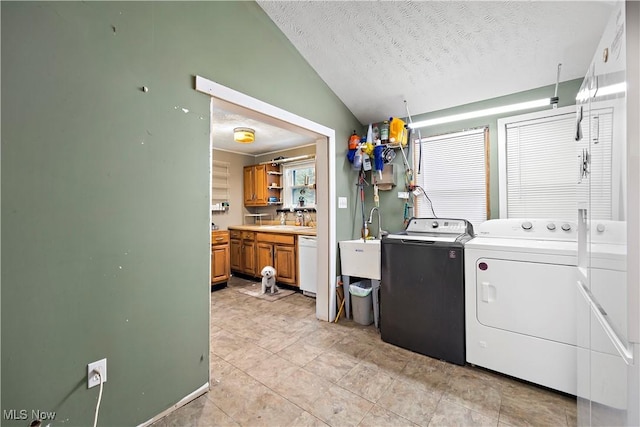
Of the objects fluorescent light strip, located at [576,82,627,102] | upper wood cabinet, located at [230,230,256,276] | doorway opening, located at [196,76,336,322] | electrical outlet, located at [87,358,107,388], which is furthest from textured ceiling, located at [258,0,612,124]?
upper wood cabinet, located at [230,230,256,276]

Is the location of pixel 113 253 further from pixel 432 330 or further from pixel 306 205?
pixel 306 205

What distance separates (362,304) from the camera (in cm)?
282

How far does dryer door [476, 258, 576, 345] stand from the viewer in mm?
1679

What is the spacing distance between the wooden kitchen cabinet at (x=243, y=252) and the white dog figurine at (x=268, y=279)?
0.63 meters

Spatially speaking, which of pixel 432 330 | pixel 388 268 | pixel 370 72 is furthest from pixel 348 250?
pixel 370 72

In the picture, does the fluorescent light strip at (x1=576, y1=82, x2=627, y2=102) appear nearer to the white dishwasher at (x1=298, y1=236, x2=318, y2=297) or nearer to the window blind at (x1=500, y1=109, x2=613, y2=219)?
the window blind at (x1=500, y1=109, x2=613, y2=219)

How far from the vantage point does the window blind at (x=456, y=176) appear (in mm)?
2650

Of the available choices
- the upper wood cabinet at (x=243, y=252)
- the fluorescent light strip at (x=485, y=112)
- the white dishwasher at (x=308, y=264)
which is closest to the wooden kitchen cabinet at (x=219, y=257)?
the upper wood cabinet at (x=243, y=252)

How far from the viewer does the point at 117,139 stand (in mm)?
1364

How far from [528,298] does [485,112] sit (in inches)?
66.3

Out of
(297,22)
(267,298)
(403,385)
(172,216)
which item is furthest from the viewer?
(267,298)

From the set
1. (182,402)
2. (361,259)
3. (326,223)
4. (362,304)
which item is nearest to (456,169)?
(361,259)

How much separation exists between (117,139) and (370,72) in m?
2.11

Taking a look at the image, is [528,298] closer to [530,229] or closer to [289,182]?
[530,229]
